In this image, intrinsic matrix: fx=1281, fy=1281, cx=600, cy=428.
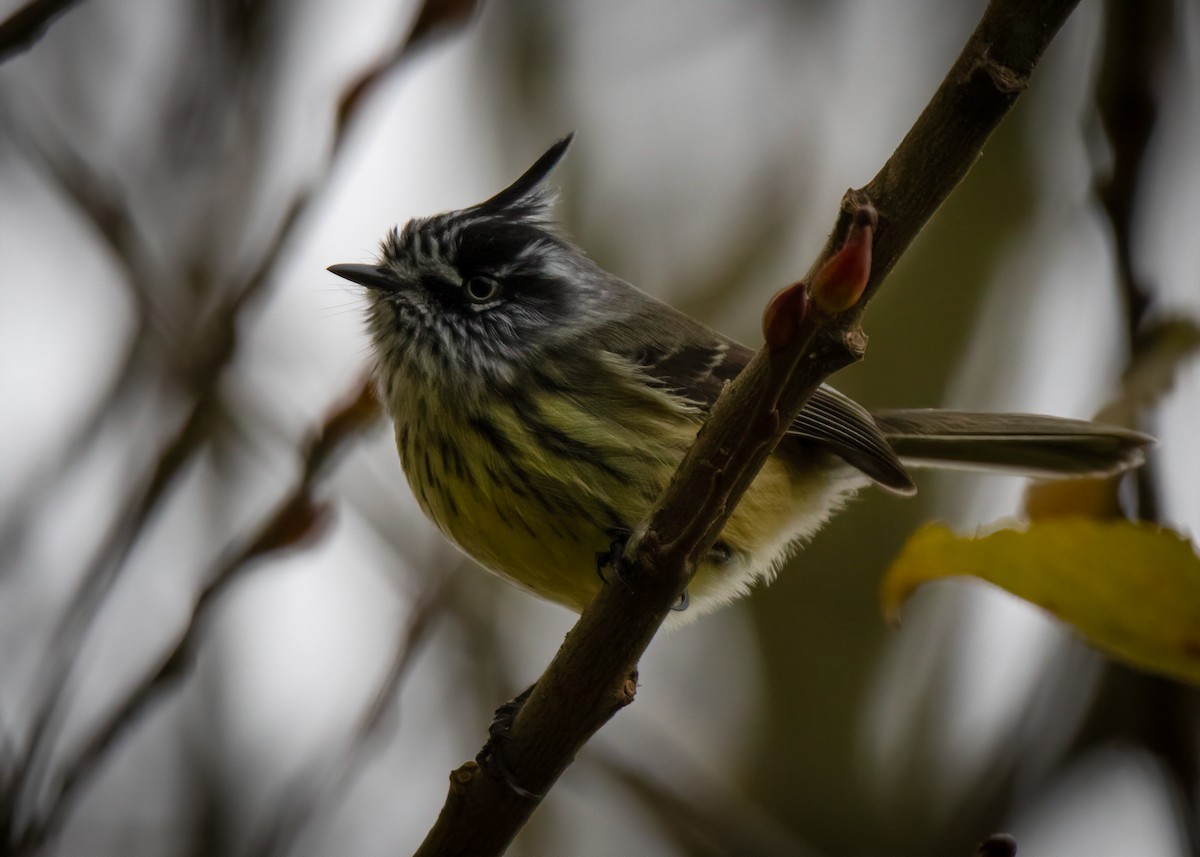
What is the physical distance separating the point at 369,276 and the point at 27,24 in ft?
6.65

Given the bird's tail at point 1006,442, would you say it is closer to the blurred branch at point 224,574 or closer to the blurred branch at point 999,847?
the blurred branch at point 224,574

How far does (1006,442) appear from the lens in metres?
3.89

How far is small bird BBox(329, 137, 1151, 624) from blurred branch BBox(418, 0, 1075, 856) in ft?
2.76

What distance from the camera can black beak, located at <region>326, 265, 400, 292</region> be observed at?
12.0 feet

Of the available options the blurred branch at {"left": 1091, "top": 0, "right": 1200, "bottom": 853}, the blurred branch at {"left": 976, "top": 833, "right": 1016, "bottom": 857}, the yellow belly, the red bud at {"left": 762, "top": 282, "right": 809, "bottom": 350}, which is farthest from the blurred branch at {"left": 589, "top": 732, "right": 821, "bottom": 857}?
the red bud at {"left": 762, "top": 282, "right": 809, "bottom": 350}

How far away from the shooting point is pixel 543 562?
330 centimetres

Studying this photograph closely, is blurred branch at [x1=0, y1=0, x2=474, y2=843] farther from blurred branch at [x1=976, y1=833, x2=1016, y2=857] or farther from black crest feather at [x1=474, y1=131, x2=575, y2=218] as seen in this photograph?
black crest feather at [x1=474, y1=131, x2=575, y2=218]

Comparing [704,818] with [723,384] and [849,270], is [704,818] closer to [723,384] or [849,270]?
[723,384]

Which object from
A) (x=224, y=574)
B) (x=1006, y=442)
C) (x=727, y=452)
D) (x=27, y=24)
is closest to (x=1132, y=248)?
(x=727, y=452)

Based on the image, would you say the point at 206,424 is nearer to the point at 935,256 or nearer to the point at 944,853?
the point at 944,853

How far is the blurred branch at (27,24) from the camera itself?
1.70m

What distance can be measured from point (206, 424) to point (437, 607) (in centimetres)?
78

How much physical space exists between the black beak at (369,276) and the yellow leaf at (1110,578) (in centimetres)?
224

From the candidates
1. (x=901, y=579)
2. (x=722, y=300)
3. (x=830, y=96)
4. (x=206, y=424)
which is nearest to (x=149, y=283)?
(x=206, y=424)
